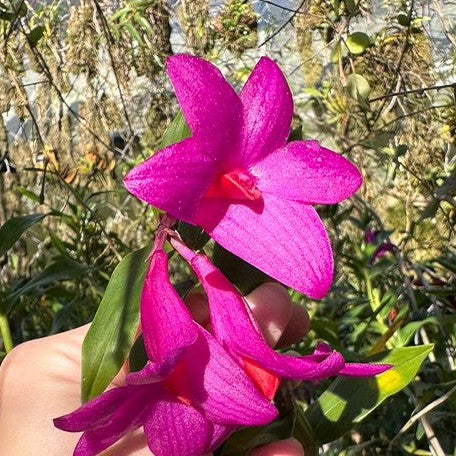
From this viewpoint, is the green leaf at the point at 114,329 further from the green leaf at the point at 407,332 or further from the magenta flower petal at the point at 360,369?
the green leaf at the point at 407,332

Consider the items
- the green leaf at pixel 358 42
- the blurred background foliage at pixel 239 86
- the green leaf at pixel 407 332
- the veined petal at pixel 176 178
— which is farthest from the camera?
the blurred background foliage at pixel 239 86

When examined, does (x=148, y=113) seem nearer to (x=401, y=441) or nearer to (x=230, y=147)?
(x=401, y=441)

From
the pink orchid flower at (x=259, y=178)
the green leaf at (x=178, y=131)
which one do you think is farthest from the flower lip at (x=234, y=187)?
the green leaf at (x=178, y=131)

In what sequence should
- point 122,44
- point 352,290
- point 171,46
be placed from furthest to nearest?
point 171,46, point 122,44, point 352,290

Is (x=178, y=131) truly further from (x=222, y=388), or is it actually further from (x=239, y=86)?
(x=239, y=86)

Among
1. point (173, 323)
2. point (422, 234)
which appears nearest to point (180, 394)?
point (173, 323)

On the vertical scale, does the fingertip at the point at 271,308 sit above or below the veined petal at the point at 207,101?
below

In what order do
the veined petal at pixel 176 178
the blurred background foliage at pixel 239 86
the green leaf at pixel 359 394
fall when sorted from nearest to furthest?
the veined petal at pixel 176 178
the green leaf at pixel 359 394
the blurred background foliage at pixel 239 86
